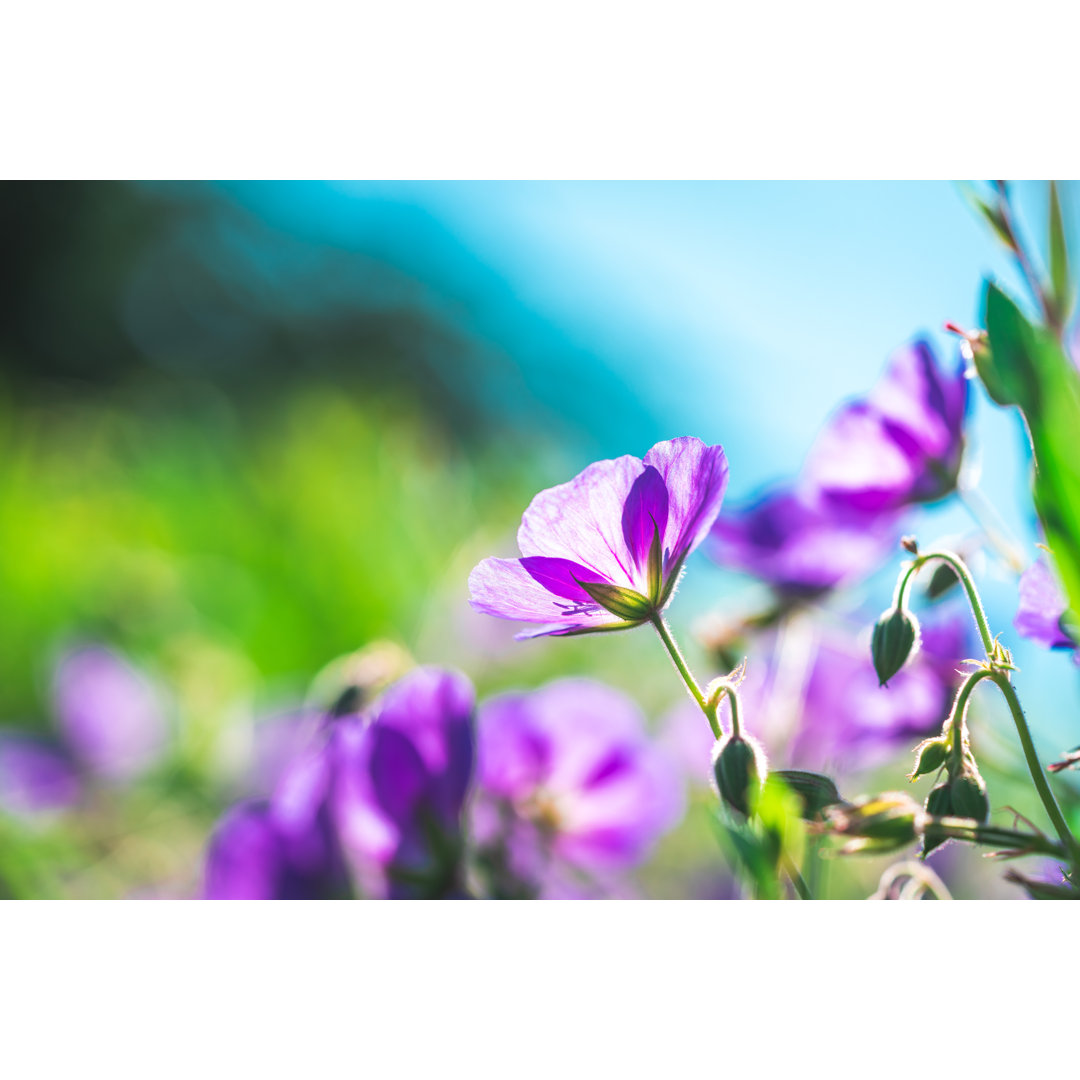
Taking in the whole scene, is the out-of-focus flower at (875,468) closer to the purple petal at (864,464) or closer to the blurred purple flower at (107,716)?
the purple petal at (864,464)

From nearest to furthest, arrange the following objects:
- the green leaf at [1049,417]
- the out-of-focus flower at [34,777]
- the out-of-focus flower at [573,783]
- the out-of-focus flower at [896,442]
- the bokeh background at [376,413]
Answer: the green leaf at [1049,417] → the out-of-focus flower at [896,442] → the out-of-focus flower at [573,783] → the bokeh background at [376,413] → the out-of-focus flower at [34,777]

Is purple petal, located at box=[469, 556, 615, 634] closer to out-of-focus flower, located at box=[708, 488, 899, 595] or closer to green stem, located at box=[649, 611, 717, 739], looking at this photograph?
green stem, located at box=[649, 611, 717, 739]

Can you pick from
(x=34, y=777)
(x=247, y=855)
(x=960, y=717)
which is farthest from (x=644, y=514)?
(x=34, y=777)

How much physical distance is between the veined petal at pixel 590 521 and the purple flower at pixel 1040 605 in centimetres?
13

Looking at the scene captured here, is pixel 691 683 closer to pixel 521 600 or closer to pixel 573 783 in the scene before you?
pixel 521 600

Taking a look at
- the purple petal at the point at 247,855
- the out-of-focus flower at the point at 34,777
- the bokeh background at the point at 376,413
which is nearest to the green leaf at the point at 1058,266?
the bokeh background at the point at 376,413

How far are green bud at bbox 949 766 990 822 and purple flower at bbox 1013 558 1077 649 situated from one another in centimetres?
5

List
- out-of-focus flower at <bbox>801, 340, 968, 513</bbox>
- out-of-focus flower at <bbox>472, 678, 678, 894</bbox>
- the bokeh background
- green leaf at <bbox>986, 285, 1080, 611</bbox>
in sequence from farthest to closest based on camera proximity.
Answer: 1. the bokeh background
2. out-of-focus flower at <bbox>472, 678, 678, 894</bbox>
3. out-of-focus flower at <bbox>801, 340, 968, 513</bbox>
4. green leaf at <bbox>986, 285, 1080, 611</bbox>

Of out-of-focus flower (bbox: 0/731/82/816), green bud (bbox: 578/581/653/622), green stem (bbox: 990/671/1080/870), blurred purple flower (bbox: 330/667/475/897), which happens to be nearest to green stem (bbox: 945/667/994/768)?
green stem (bbox: 990/671/1080/870)

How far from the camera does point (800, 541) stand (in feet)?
1.62

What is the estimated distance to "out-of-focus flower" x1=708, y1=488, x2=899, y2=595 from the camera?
47 cm

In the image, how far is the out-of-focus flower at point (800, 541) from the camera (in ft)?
1.53

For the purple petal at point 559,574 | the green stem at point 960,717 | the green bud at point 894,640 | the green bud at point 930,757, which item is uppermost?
the purple petal at point 559,574
